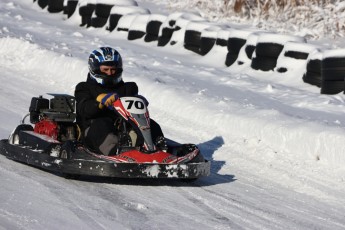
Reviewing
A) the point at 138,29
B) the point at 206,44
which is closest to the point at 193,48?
the point at 206,44

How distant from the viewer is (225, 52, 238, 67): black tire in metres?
14.0

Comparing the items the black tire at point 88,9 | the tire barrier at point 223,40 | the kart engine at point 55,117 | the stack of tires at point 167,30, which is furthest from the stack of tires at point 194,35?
the kart engine at point 55,117

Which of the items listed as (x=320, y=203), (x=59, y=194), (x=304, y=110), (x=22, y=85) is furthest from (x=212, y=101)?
(x=59, y=194)

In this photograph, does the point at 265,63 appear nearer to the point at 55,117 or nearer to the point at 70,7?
the point at 55,117

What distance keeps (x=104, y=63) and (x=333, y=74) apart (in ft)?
16.0

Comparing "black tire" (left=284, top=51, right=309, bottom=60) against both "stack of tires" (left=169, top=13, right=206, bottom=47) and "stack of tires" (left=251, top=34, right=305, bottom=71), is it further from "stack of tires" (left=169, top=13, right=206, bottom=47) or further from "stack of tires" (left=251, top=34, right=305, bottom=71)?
"stack of tires" (left=169, top=13, right=206, bottom=47)

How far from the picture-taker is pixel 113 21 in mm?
17359

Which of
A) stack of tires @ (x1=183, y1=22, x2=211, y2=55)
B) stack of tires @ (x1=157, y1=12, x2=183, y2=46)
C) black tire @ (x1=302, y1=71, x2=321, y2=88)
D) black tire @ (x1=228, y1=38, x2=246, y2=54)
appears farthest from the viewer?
stack of tires @ (x1=157, y1=12, x2=183, y2=46)

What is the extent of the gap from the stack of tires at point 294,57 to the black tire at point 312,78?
207 mm

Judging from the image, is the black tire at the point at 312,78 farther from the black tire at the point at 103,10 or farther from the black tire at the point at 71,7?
the black tire at the point at 71,7

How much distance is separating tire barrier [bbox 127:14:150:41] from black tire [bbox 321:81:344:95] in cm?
576

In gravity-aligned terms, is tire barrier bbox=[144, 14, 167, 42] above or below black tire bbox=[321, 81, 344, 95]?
above

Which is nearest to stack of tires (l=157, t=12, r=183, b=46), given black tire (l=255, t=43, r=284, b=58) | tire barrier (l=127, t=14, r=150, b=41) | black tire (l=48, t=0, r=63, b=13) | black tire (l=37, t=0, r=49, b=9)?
tire barrier (l=127, t=14, r=150, b=41)

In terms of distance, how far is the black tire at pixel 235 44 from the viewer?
45.5 ft
